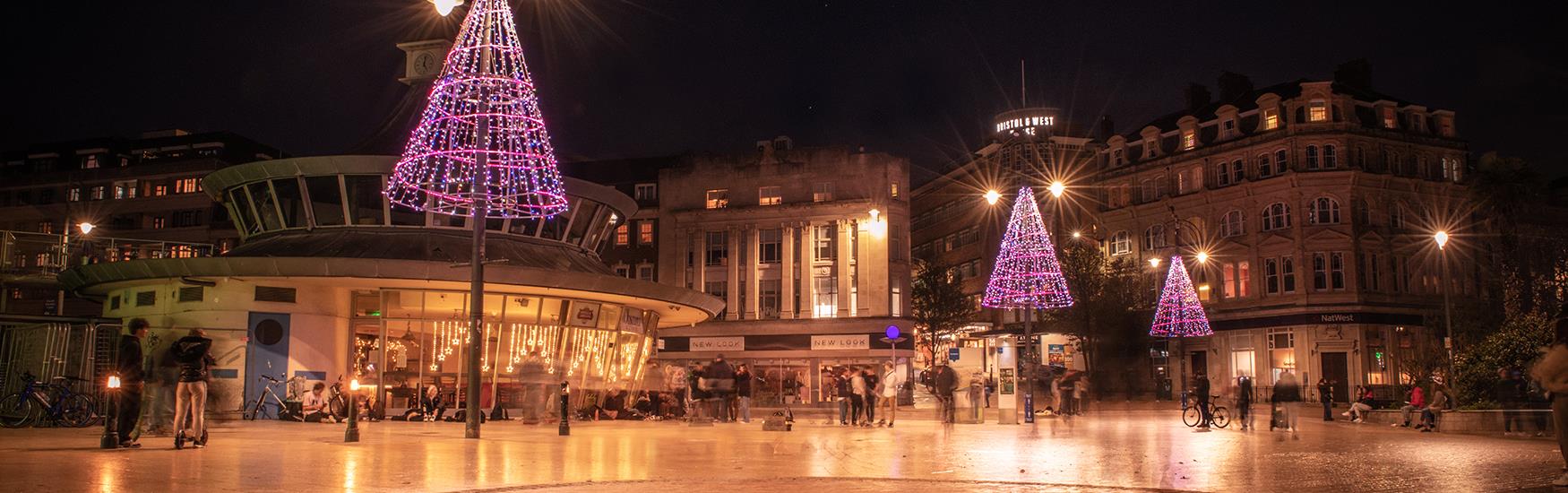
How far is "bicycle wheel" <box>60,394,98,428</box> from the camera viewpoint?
76.9ft

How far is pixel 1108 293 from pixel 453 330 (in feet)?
133

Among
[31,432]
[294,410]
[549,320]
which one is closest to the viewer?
[31,432]

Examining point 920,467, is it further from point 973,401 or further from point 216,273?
point 216,273

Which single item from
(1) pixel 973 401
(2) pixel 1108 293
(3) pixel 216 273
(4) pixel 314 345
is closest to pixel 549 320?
(4) pixel 314 345

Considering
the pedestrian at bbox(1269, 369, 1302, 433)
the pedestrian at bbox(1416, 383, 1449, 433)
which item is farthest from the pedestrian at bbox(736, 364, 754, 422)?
the pedestrian at bbox(1416, 383, 1449, 433)

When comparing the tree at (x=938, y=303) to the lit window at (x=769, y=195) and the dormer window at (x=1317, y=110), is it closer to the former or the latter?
the lit window at (x=769, y=195)

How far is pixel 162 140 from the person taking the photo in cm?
8169

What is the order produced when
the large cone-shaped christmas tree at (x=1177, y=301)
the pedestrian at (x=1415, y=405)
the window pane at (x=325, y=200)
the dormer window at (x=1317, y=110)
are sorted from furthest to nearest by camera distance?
the dormer window at (x=1317, y=110) < the large cone-shaped christmas tree at (x=1177, y=301) < the window pane at (x=325, y=200) < the pedestrian at (x=1415, y=405)

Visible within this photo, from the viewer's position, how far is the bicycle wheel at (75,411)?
2344 cm

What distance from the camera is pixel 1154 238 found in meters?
72.8

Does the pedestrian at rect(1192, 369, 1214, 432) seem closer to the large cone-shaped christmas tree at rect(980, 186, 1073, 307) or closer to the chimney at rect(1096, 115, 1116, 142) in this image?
the large cone-shaped christmas tree at rect(980, 186, 1073, 307)

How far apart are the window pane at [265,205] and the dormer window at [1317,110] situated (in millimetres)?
53195

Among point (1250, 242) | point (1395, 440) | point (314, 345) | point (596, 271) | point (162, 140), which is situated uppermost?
point (162, 140)

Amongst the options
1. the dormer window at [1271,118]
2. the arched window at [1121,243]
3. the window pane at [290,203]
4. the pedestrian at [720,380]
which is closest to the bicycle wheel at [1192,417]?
the pedestrian at [720,380]
